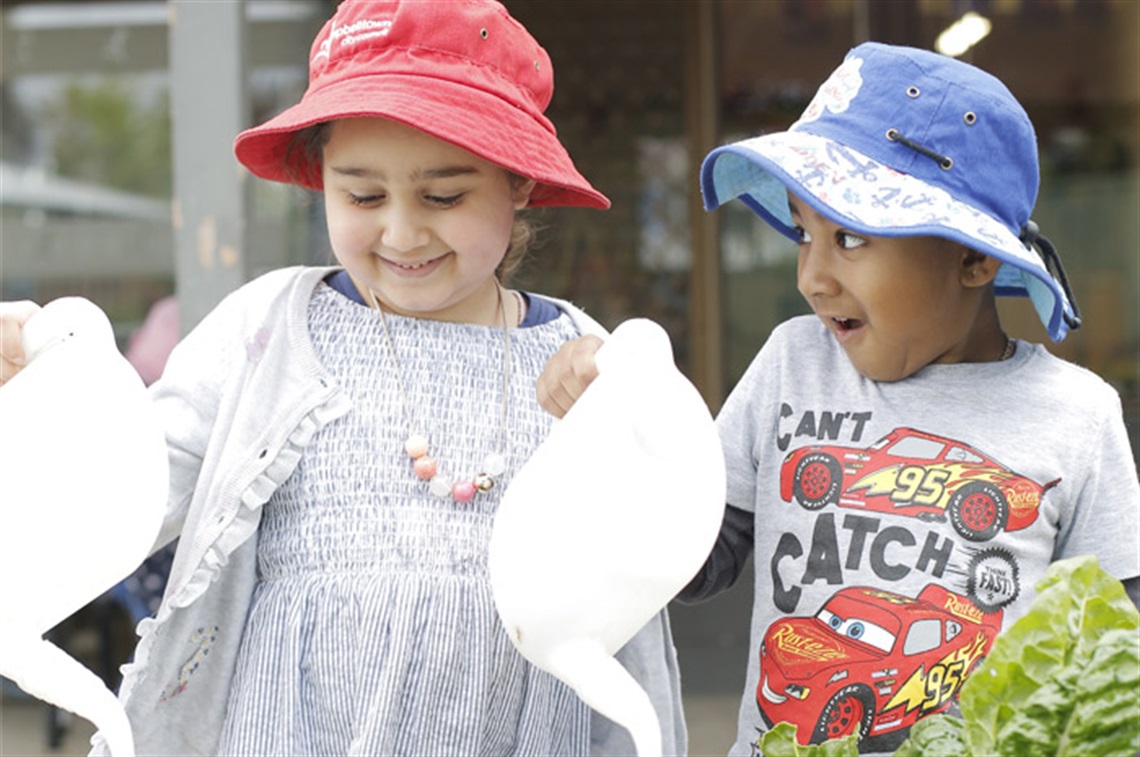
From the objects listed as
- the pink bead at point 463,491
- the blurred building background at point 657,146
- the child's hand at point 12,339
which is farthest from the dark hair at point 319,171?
the blurred building background at point 657,146

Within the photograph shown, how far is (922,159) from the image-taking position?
55.1 inches

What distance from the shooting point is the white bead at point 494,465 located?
147 cm

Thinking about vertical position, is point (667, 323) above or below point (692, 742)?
above

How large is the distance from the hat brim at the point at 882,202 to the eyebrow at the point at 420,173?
269mm

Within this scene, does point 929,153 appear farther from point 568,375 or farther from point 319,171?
point 319,171

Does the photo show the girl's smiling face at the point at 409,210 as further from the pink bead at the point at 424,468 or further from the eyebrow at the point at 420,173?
the pink bead at the point at 424,468

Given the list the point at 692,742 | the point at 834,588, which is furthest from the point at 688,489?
the point at 692,742

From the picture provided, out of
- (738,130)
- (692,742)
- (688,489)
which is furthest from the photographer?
(738,130)

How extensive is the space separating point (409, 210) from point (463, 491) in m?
0.28

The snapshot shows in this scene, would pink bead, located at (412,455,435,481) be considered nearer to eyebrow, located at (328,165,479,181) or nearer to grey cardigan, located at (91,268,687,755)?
grey cardigan, located at (91,268,687,755)

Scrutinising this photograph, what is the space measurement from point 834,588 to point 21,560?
74cm

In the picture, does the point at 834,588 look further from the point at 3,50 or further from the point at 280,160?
the point at 3,50

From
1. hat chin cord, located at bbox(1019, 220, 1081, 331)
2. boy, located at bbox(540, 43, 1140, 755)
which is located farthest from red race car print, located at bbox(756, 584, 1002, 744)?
hat chin cord, located at bbox(1019, 220, 1081, 331)

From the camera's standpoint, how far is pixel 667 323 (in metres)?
6.18
